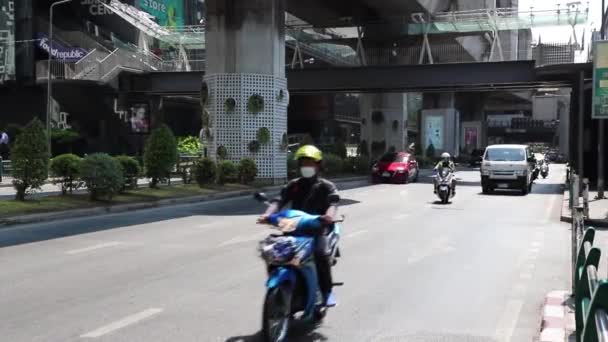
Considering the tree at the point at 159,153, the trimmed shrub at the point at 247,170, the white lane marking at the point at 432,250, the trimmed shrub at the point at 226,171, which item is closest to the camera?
the white lane marking at the point at 432,250

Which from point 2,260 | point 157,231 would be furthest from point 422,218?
point 2,260

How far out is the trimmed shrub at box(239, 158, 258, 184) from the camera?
26.9m

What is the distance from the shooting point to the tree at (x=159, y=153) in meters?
22.4

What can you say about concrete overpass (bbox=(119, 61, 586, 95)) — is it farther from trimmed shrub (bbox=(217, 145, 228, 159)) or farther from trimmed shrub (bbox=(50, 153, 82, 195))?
trimmed shrub (bbox=(50, 153, 82, 195))

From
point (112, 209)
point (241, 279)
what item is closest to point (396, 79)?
point (112, 209)

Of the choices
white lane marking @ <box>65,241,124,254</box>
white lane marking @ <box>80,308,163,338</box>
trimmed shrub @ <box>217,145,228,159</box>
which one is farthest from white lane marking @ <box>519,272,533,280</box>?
trimmed shrub @ <box>217,145,228,159</box>

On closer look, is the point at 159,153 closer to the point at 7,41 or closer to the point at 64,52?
the point at 64,52

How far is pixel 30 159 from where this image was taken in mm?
17000

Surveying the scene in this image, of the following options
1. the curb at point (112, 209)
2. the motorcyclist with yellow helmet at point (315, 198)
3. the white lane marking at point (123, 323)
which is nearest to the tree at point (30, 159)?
the curb at point (112, 209)

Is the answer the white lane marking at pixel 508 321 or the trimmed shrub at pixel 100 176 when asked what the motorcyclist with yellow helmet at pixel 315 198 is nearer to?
the white lane marking at pixel 508 321

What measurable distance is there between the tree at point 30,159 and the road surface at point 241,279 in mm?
2282

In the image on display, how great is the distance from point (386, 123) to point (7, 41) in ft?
85.5

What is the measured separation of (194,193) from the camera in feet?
75.0

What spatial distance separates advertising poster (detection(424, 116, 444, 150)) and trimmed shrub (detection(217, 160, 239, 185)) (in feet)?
122
